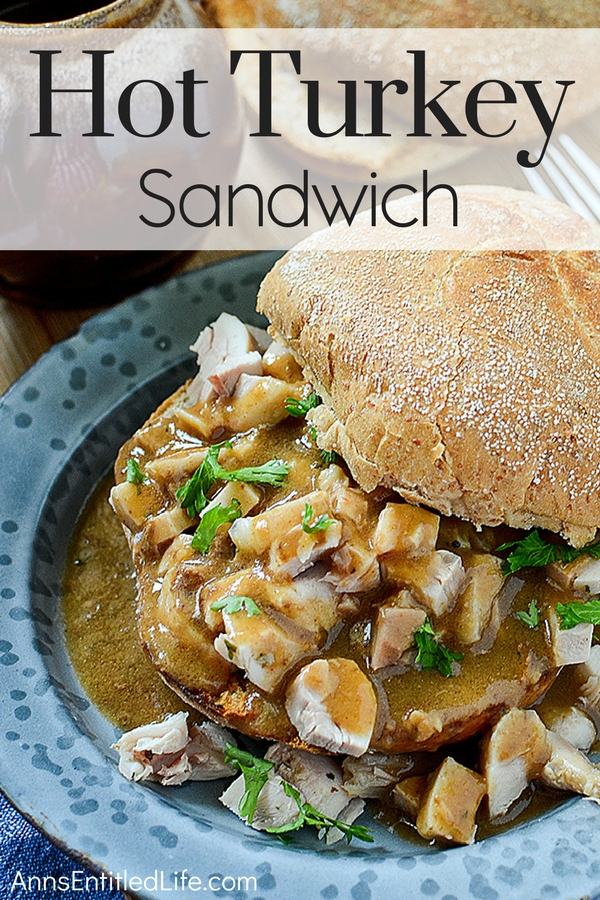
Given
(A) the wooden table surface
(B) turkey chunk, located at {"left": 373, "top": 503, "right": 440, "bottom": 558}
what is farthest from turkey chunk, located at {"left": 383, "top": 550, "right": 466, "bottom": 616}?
(A) the wooden table surface

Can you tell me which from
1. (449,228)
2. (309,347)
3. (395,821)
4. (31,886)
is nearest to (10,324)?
(309,347)

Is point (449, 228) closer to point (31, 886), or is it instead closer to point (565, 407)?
point (565, 407)

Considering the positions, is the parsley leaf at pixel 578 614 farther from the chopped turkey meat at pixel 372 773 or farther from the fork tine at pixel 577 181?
the fork tine at pixel 577 181

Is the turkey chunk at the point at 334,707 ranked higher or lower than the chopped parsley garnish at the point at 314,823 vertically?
higher

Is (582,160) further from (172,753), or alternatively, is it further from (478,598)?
(172,753)

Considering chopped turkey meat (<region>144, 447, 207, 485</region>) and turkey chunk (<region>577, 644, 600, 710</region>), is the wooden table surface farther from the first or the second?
turkey chunk (<region>577, 644, 600, 710</region>)

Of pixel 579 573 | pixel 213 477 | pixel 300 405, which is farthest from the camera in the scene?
pixel 300 405

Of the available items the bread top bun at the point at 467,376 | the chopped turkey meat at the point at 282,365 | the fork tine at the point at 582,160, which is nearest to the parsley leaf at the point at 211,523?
the bread top bun at the point at 467,376

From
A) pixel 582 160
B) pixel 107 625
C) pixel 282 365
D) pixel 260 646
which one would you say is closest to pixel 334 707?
pixel 260 646
